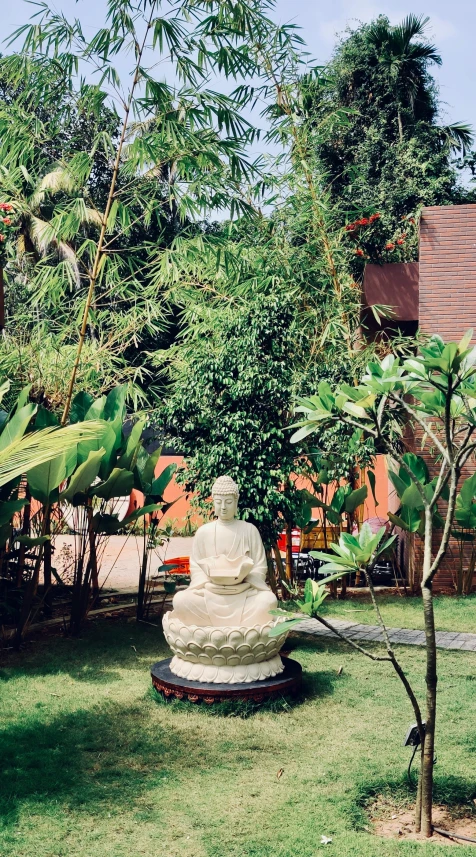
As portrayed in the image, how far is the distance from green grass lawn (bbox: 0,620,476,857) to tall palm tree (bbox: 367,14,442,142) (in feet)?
41.3

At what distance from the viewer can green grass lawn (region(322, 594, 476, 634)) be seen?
7.27 meters

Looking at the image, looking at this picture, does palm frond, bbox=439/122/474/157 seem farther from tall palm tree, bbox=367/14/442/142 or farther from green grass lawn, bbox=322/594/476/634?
green grass lawn, bbox=322/594/476/634

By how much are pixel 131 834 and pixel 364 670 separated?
2.86m

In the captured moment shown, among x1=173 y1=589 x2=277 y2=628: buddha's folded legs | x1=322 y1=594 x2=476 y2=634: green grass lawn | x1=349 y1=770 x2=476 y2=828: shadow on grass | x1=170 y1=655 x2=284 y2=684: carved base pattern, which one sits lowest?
x1=349 y1=770 x2=476 y2=828: shadow on grass

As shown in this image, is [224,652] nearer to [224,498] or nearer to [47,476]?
[224,498]

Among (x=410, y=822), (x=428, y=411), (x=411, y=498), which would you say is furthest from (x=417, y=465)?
(x=410, y=822)

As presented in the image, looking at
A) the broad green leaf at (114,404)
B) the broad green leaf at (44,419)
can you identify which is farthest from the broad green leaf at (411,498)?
the broad green leaf at (44,419)

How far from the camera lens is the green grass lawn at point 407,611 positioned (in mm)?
7266

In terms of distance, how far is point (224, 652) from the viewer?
5.15 metres

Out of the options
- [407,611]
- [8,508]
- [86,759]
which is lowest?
[86,759]

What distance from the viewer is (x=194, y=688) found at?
5.07 metres

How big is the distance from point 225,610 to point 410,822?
2083mm

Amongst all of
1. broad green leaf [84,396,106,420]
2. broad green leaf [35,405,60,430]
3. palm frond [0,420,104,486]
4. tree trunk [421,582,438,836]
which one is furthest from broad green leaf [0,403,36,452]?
tree trunk [421,582,438,836]

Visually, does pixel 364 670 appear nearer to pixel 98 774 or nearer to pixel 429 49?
pixel 98 774
